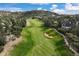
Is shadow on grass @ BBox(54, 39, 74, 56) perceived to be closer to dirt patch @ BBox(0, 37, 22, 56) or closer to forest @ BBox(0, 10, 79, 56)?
forest @ BBox(0, 10, 79, 56)

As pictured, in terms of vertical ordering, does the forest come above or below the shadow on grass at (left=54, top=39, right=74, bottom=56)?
above

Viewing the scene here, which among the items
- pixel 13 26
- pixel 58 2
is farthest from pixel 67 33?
pixel 13 26

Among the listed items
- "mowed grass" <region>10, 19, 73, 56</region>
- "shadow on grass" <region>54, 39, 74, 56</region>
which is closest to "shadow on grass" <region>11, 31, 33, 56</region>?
"mowed grass" <region>10, 19, 73, 56</region>

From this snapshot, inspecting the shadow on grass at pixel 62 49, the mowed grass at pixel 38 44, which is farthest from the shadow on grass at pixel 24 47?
the shadow on grass at pixel 62 49

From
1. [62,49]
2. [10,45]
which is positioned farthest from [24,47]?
[62,49]

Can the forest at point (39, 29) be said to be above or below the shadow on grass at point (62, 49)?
above

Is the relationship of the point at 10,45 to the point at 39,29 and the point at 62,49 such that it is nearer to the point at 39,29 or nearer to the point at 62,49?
the point at 39,29

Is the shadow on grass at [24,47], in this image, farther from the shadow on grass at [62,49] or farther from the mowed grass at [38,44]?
the shadow on grass at [62,49]

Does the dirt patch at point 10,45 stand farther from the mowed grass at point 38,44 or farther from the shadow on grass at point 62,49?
the shadow on grass at point 62,49

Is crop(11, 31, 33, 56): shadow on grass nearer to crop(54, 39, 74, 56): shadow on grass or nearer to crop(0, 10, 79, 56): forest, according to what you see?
crop(0, 10, 79, 56): forest
